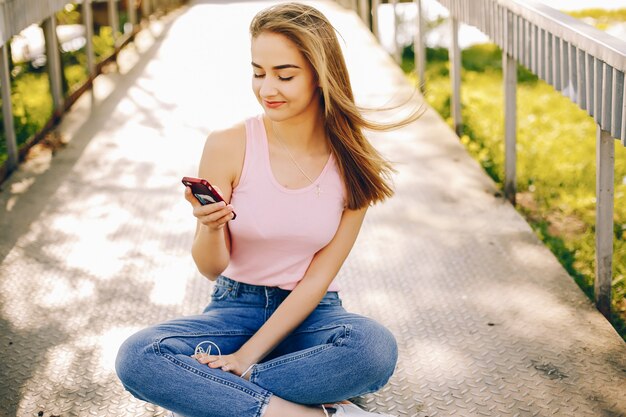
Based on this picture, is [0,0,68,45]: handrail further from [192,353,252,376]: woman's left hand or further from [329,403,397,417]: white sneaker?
[329,403,397,417]: white sneaker

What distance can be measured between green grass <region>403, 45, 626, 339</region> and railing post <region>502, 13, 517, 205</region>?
162 millimetres

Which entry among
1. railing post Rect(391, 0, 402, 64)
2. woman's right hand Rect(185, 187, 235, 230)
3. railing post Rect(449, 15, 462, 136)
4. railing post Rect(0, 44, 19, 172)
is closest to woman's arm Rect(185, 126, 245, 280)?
woman's right hand Rect(185, 187, 235, 230)

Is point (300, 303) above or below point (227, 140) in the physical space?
below

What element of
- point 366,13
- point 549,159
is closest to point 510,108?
point 549,159

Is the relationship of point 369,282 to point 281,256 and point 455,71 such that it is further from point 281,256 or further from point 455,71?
point 455,71

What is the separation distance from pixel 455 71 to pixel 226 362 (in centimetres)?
321

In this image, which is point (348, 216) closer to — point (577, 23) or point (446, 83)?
point (577, 23)

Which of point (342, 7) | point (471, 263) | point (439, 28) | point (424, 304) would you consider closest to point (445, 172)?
point (471, 263)

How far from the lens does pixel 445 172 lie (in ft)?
15.9

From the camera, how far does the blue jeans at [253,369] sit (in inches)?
94.4

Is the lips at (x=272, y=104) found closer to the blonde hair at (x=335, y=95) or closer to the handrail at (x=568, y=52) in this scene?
the blonde hair at (x=335, y=95)

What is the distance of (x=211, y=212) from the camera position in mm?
2449

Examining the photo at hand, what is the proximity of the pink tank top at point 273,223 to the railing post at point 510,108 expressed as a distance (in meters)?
1.74

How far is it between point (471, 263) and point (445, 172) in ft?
3.73
